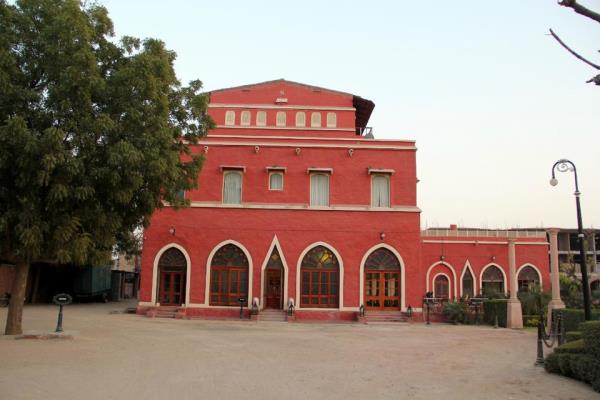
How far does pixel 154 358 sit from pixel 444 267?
27.7 meters

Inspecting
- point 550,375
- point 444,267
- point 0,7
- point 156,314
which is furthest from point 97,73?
point 444,267

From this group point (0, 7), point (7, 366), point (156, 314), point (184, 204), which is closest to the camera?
point (7, 366)

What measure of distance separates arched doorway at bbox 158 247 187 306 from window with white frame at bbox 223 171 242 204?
3518 mm

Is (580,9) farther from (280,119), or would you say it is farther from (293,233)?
(280,119)

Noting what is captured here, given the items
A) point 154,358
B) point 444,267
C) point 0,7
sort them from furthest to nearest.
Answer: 1. point 444,267
2. point 0,7
3. point 154,358

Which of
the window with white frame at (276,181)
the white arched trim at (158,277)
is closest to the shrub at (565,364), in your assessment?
the window with white frame at (276,181)

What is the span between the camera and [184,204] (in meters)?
18.3

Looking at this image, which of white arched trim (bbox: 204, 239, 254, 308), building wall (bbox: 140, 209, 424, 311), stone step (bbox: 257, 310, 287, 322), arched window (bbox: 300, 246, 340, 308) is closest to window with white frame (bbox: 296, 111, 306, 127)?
building wall (bbox: 140, 209, 424, 311)

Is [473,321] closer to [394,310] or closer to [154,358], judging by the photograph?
[394,310]

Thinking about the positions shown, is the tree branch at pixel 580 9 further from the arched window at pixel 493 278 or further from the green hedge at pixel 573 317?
the arched window at pixel 493 278

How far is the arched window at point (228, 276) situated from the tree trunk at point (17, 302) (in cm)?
1162

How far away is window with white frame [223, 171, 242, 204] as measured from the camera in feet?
88.9

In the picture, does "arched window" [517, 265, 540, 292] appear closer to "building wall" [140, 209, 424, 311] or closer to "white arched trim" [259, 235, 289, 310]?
"building wall" [140, 209, 424, 311]

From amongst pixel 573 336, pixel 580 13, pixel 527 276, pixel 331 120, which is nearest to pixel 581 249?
pixel 573 336
